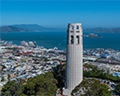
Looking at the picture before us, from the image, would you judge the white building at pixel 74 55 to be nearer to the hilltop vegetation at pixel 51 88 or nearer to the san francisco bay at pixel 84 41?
the hilltop vegetation at pixel 51 88

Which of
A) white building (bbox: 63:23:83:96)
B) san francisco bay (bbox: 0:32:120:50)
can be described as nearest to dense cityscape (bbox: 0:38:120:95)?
white building (bbox: 63:23:83:96)

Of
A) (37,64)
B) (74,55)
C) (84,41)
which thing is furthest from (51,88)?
(84,41)

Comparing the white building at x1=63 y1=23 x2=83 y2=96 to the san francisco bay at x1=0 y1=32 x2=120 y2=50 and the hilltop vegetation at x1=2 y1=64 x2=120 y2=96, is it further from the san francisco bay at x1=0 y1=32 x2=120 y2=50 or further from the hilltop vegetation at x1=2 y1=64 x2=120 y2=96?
the san francisco bay at x1=0 y1=32 x2=120 y2=50

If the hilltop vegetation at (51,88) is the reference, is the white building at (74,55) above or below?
above

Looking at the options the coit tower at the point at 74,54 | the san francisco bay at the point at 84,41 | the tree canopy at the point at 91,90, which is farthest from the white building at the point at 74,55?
the san francisco bay at the point at 84,41

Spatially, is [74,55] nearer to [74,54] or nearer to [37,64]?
[74,54]

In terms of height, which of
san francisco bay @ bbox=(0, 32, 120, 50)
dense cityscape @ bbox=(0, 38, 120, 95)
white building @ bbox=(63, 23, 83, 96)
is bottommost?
dense cityscape @ bbox=(0, 38, 120, 95)

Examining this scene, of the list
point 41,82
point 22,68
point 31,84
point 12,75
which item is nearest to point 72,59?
point 41,82

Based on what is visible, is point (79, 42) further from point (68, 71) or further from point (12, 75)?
point (12, 75)
